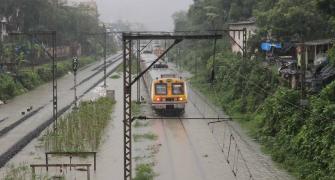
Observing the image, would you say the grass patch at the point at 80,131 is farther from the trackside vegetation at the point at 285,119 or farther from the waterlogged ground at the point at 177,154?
the trackside vegetation at the point at 285,119

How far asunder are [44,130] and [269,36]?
55.8 ft

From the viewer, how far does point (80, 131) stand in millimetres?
26812

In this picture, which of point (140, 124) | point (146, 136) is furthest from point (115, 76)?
point (146, 136)

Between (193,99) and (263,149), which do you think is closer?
(263,149)

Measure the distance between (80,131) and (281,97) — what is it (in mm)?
9241

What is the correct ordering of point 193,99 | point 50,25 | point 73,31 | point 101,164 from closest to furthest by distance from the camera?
point 101,164 → point 193,99 → point 50,25 → point 73,31

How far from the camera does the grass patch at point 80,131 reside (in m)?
24.4

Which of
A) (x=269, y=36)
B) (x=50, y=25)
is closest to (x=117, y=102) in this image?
(x=269, y=36)

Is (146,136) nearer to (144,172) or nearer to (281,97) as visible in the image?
(281,97)

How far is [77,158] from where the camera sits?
22641mm

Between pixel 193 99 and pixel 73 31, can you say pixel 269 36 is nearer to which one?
pixel 193 99

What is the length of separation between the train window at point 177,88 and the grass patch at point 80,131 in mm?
3953

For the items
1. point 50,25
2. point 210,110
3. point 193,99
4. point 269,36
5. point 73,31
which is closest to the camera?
point 210,110

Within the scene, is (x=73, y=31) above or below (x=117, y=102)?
above
